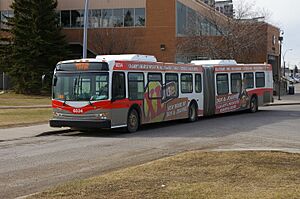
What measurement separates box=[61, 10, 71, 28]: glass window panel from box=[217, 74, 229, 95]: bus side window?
3573 cm

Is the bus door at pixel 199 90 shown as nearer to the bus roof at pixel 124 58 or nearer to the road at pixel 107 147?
the road at pixel 107 147

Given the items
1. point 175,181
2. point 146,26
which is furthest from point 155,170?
point 146,26

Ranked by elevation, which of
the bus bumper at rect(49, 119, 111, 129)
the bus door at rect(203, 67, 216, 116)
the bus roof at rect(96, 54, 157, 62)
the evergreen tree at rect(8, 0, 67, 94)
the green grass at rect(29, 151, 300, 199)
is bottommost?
the green grass at rect(29, 151, 300, 199)

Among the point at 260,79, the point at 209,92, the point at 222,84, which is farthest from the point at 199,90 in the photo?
the point at 260,79

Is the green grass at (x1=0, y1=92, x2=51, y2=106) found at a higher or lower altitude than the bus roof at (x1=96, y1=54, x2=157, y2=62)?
lower

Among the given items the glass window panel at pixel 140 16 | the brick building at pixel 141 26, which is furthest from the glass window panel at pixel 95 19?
the glass window panel at pixel 140 16

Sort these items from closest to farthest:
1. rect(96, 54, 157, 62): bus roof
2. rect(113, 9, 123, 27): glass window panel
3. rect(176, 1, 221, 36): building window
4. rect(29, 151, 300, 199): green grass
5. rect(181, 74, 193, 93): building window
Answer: rect(29, 151, 300, 199): green grass < rect(96, 54, 157, 62): bus roof < rect(181, 74, 193, 93): building window < rect(176, 1, 221, 36): building window < rect(113, 9, 123, 27): glass window panel

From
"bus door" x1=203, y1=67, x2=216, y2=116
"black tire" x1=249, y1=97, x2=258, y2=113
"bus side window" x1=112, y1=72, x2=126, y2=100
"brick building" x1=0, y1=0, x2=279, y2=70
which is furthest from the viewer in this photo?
"brick building" x1=0, y1=0, x2=279, y2=70

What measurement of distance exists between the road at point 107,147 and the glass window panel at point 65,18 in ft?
132

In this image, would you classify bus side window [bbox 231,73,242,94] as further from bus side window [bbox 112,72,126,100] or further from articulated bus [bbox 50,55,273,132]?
bus side window [bbox 112,72,126,100]

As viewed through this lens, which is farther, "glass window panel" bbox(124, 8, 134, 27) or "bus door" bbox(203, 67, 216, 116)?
"glass window panel" bbox(124, 8, 134, 27)

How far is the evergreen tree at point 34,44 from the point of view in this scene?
173 ft

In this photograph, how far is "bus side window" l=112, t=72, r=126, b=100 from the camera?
60.3 ft

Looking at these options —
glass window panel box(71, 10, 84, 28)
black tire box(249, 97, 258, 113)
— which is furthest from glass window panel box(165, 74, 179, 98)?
glass window panel box(71, 10, 84, 28)
